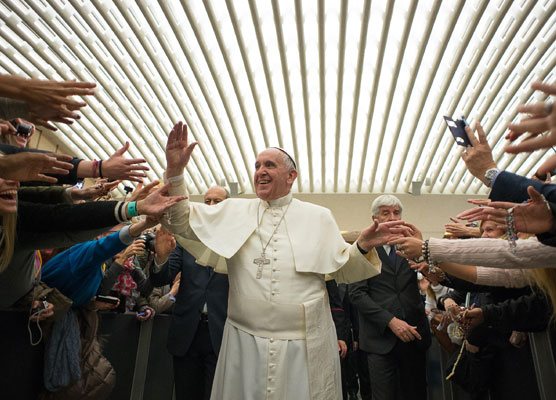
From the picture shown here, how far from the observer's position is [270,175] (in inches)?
112

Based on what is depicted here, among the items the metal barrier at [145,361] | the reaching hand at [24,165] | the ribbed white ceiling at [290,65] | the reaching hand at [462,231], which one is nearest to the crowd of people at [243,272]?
the reaching hand at [24,165]

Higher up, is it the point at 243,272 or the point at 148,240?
the point at 148,240

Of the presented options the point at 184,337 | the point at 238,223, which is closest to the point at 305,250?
the point at 238,223

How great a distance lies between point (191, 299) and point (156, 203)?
131 cm

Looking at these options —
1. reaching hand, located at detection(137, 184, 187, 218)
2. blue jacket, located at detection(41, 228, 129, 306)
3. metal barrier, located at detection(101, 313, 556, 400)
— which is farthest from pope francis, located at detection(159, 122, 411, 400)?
metal barrier, located at detection(101, 313, 556, 400)

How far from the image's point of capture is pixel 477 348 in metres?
3.15

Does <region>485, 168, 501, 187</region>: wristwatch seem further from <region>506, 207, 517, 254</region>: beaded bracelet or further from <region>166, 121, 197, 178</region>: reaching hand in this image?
<region>166, 121, 197, 178</region>: reaching hand

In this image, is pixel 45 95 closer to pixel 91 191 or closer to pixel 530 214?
pixel 91 191

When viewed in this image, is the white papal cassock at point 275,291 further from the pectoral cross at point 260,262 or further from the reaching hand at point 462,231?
the reaching hand at point 462,231

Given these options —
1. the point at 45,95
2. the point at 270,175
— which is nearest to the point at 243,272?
the point at 270,175

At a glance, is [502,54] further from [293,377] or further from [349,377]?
[293,377]

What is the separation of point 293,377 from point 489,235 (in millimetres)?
1771

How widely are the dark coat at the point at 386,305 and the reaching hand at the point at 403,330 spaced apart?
58mm

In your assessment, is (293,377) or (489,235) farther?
(489,235)
